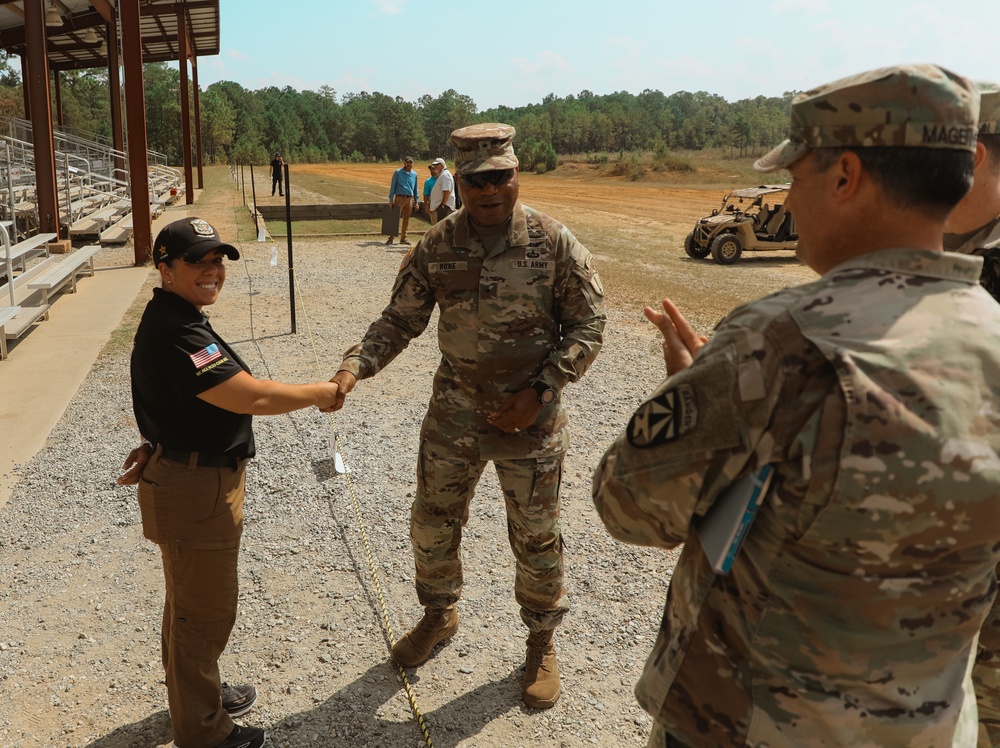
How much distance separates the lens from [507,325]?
321cm

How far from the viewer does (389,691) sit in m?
3.36

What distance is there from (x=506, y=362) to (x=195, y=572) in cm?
132

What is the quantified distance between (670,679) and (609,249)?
16479mm

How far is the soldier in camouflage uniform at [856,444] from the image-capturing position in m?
1.32

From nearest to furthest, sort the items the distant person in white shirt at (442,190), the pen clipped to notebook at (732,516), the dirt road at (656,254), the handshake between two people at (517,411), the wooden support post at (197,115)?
the pen clipped to notebook at (732,516)
the handshake between two people at (517,411)
the dirt road at (656,254)
the distant person in white shirt at (442,190)
the wooden support post at (197,115)

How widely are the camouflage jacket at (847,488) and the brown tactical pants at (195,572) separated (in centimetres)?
163

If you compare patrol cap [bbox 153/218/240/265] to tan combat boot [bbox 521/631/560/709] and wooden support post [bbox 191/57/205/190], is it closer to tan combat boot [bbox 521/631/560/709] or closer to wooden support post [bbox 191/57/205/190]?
tan combat boot [bbox 521/631/560/709]

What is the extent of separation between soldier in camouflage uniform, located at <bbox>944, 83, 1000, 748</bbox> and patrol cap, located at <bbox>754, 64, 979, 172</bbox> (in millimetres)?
871

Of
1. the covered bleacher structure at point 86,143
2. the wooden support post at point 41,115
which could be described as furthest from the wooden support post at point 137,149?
the wooden support post at point 41,115

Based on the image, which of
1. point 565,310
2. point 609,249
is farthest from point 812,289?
point 609,249

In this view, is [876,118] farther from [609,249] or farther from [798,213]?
[609,249]

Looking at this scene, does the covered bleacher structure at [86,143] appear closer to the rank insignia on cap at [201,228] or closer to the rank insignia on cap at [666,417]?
the rank insignia on cap at [201,228]

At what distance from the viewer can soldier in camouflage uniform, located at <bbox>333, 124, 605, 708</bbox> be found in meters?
3.19

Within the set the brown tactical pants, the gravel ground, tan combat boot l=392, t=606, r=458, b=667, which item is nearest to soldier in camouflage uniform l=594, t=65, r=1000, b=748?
the brown tactical pants
